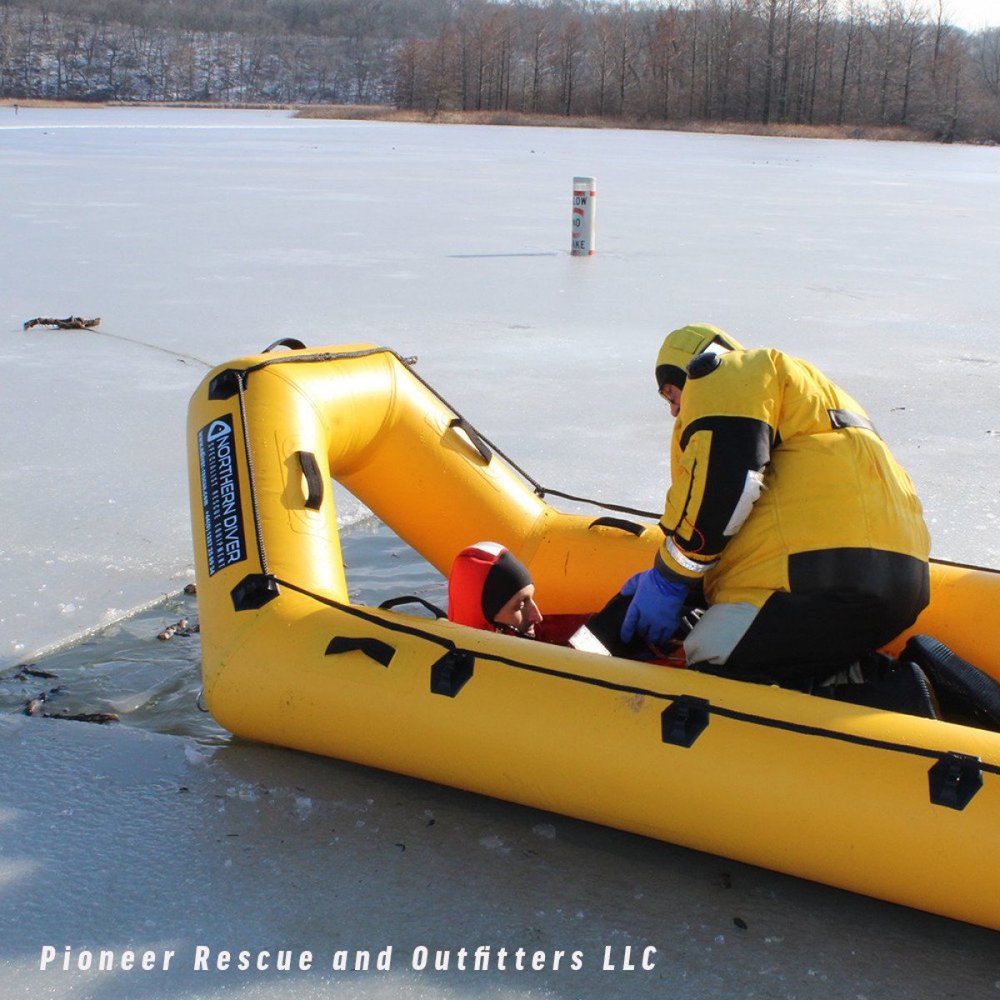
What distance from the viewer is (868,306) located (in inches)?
289

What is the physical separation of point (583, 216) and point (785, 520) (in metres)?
6.91

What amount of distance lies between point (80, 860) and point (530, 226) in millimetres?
9232

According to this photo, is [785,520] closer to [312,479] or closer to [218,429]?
[312,479]

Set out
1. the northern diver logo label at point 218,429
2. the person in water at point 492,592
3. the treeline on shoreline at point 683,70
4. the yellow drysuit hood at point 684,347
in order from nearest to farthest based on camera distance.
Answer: the yellow drysuit hood at point 684,347, the person in water at point 492,592, the northern diver logo label at point 218,429, the treeline on shoreline at point 683,70

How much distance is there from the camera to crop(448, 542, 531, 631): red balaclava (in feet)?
9.06

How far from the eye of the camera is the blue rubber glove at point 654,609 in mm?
2537

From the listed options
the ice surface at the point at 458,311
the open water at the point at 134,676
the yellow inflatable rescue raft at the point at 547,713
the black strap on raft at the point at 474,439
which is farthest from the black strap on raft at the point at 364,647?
the black strap on raft at the point at 474,439

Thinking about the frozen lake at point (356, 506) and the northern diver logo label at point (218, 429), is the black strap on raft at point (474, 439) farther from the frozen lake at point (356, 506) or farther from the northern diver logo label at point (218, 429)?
the northern diver logo label at point (218, 429)

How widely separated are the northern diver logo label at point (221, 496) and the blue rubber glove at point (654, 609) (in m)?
0.81

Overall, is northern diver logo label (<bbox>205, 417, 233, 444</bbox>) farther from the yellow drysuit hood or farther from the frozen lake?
the yellow drysuit hood

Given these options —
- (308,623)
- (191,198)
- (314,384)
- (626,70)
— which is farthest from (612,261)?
(626,70)

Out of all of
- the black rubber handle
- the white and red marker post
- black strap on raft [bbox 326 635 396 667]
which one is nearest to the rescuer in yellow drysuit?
black strap on raft [bbox 326 635 396 667]

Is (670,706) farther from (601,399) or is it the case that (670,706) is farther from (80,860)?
(601,399)

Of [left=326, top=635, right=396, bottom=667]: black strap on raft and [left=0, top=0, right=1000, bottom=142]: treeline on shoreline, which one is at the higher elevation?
[left=0, top=0, right=1000, bottom=142]: treeline on shoreline
